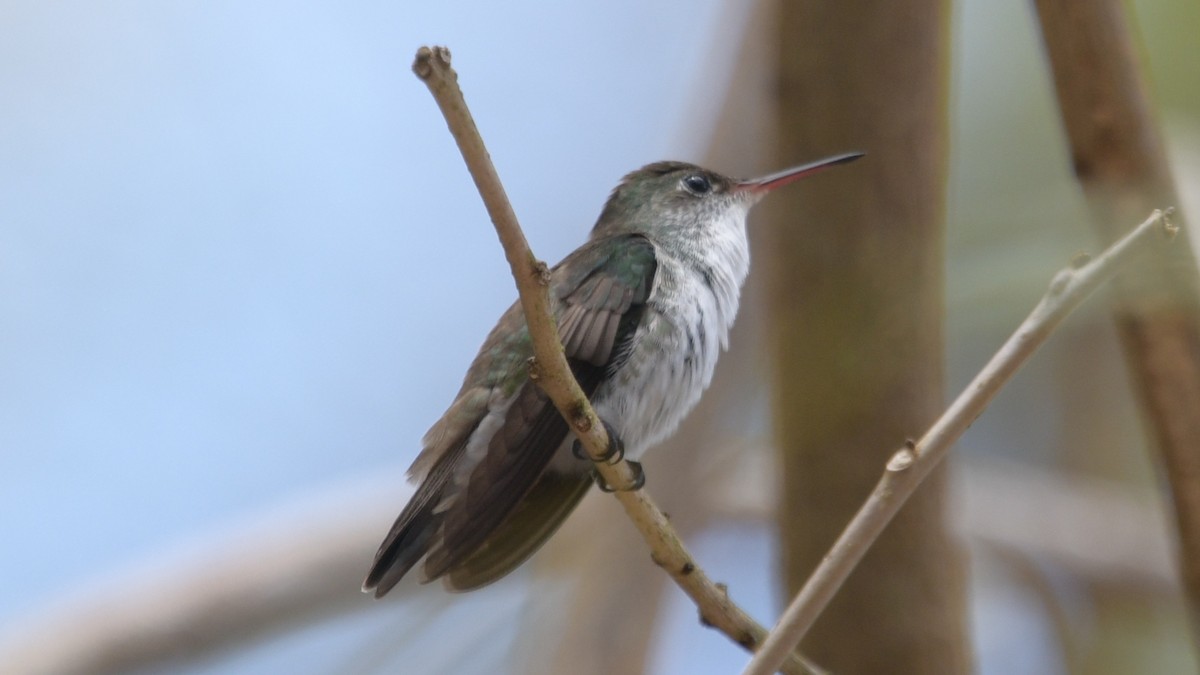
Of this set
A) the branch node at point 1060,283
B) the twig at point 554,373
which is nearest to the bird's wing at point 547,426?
the twig at point 554,373

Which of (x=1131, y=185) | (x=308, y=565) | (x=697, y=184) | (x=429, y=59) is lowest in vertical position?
(x=308, y=565)

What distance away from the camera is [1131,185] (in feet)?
6.48

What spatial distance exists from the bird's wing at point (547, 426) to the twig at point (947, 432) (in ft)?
1.72

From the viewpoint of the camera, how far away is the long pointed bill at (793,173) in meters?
2.43

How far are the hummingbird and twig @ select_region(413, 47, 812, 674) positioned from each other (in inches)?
5.0

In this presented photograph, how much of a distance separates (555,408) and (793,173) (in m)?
0.91

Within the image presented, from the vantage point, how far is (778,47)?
254 cm

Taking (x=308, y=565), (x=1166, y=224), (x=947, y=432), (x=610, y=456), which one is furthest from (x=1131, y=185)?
(x=308, y=565)

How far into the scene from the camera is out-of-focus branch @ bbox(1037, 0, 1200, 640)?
194 centimetres

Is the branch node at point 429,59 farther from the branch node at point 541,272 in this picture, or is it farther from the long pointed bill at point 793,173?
the long pointed bill at point 793,173

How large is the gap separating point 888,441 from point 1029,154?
204 cm

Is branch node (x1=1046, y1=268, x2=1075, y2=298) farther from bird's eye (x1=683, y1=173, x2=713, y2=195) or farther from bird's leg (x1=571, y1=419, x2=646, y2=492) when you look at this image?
bird's eye (x1=683, y1=173, x2=713, y2=195)

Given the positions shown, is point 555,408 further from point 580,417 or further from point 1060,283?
point 1060,283

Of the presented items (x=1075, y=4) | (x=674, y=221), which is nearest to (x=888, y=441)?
(x=674, y=221)
